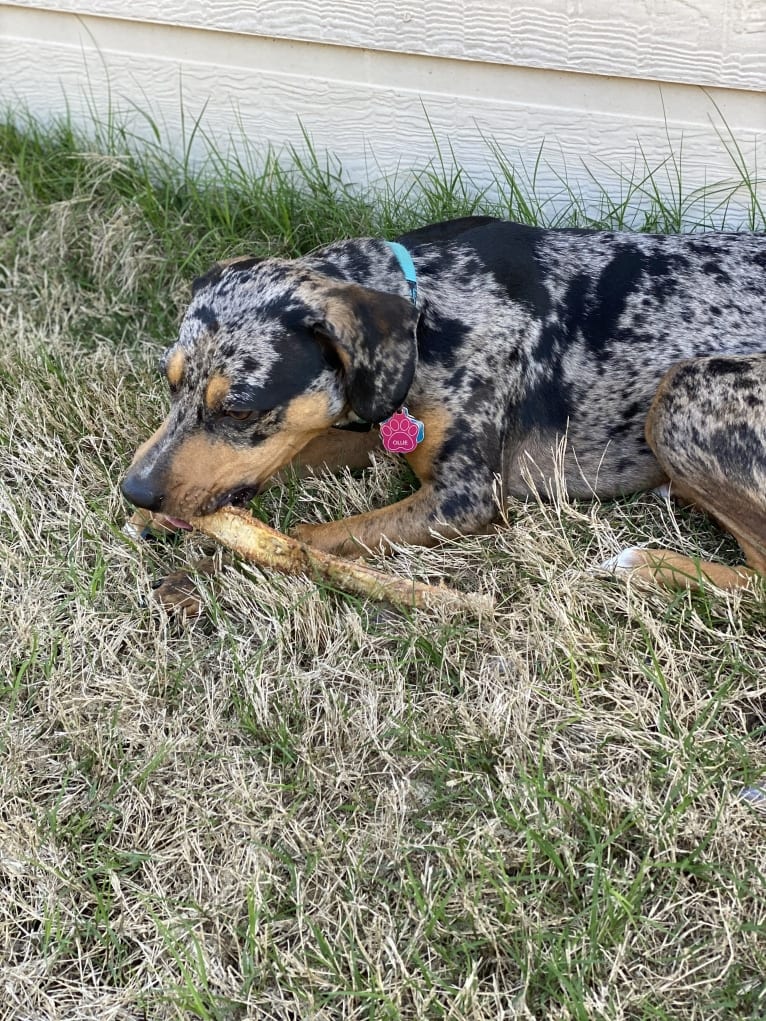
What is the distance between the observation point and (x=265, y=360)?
3.66 m

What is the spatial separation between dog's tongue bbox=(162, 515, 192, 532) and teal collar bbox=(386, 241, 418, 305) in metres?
1.19

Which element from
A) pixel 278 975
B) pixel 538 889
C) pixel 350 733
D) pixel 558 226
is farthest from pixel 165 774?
pixel 558 226

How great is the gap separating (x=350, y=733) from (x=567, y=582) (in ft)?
3.10

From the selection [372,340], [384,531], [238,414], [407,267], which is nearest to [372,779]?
[384,531]

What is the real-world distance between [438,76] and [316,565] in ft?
9.53

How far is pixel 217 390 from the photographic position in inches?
143

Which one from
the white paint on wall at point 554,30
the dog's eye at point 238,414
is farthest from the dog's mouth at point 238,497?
the white paint on wall at point 554,30

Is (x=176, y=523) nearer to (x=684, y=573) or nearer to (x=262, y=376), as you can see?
(x=262, y=376)

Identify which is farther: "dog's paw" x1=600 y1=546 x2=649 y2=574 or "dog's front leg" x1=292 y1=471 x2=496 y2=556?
"dog's front leg" x1=292 y1=471 x2=496 y2=556

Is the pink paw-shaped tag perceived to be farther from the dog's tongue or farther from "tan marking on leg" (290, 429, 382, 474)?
the dog's tongue

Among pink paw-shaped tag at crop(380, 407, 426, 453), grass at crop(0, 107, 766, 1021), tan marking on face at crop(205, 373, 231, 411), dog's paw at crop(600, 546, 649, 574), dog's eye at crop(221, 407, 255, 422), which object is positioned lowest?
grass at crop(0, 107, 766, 1021)

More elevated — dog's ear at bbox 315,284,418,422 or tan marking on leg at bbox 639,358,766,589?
dog's ear at bbox 315,284,418,422

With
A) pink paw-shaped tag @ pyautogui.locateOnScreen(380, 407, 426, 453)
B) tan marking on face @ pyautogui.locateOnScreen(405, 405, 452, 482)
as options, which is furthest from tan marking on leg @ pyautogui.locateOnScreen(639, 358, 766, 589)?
pink paw-shaped tag @ pyautogui.locateOnScreen(380, 407, 426, 453)

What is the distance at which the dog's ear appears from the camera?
143 inches
